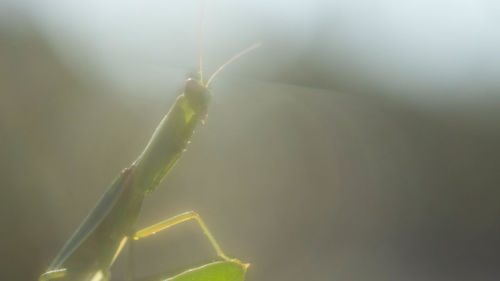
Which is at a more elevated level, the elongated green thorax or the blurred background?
the elongated green thorax

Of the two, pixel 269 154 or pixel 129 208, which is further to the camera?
pixel 269 154

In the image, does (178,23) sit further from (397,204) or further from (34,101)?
(397,204)

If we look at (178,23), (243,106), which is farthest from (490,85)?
(178,23)

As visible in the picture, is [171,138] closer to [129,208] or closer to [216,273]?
[129,208]

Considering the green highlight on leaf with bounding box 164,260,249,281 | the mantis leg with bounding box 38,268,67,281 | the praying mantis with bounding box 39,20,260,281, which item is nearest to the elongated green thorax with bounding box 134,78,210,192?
the praying mantis with bounding box 39,20,260,281

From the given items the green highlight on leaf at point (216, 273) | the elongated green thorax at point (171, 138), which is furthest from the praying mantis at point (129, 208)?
the green highlight on leaf at point (216, 273)

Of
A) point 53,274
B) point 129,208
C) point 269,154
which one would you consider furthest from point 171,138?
point 269,154

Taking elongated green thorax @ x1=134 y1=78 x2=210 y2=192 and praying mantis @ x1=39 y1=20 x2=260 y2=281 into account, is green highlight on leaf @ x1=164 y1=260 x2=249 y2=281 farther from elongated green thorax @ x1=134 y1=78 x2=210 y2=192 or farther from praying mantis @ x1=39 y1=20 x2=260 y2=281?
elongated green thorax @ x1=134 y1=78 x2=210 y2=192
